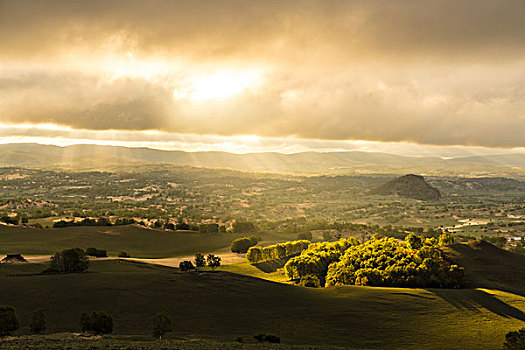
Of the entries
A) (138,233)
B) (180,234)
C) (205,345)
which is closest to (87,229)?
(138,233)

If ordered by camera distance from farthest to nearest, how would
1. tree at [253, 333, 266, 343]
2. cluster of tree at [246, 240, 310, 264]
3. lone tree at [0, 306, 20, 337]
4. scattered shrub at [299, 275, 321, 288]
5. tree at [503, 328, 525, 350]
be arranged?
cluster of tree at [246, 240, 310, 264]
scattered shrub at [299, 275, 321, 288]
tree at [253, 333, 266, 343]
tree at [503, 328, 525, 350]
lone tree at [0, 306, 20, 337]

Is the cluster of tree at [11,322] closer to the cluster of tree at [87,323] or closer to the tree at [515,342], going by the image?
the cluster of tree at [87,323]

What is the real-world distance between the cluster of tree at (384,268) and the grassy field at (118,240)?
2345 inches

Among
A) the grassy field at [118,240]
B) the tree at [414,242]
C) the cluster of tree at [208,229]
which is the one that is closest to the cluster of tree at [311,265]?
the tree at [414,242]

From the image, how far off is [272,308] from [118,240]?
105463mm

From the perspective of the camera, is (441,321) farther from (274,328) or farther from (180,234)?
(180,234)

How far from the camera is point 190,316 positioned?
165 ft

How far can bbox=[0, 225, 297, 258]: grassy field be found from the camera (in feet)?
419

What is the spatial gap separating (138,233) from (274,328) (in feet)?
395

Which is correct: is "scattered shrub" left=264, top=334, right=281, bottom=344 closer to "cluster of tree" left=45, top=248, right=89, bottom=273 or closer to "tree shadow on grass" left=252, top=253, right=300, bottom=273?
"cluster of tree" left=45, top=248, right=89, bottom=273

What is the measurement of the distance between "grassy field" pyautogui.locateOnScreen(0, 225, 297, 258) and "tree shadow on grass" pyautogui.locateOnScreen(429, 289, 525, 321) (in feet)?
300

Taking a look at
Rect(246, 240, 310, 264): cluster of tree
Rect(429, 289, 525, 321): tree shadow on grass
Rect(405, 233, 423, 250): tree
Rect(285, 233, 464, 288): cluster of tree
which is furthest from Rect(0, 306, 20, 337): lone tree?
Rect(405, 233, 423, 250): tree

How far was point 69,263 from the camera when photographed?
228 ft

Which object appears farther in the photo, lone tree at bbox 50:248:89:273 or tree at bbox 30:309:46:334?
lone tree at bbox 50:248:89:273
